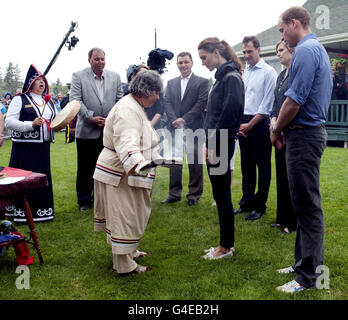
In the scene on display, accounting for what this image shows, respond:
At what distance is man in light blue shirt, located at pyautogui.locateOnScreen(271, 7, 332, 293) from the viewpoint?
282cm

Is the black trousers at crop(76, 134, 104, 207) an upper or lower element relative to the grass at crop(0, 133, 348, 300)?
upper

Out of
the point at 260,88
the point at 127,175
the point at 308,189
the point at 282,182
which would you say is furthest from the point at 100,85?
the point at 308,189

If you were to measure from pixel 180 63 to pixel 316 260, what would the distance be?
4014 mm

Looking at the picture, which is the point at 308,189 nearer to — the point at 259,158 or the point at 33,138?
the point at 259,158

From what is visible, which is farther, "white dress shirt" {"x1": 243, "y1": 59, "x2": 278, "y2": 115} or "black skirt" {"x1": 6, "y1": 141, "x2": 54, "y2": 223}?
"black skirt" {"x1": 6, "y1": 141, "x2": 54, "y2": 223}

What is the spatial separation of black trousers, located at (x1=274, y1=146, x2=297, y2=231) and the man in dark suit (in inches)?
65.6

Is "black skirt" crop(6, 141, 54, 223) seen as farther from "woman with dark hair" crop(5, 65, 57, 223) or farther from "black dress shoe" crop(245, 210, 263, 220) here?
"black dress shoe" crop(245, 210, 263, 220)

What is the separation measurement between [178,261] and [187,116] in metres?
2.69

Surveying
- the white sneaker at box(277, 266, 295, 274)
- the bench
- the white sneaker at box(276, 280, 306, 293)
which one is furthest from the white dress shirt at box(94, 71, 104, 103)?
the bench

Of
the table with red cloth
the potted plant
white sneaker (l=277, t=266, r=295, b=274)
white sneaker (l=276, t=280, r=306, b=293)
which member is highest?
the potted plant

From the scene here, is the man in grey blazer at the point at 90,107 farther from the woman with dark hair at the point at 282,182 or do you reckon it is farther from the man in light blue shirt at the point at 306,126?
the man in light blue shirt at the point at 306,126

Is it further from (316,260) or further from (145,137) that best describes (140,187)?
(316,260)

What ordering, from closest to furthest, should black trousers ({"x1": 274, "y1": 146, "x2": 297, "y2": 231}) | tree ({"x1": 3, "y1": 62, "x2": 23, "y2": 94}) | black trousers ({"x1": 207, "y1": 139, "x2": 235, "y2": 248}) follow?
1. black trousers ({"x1": 207, "y1": 139, "x2": 235, "y2": 248})
2. black trousers ({"x1": 274, "y1": 146, "x2": 297, "y2": 231})
3. tree ({"x1": 3, "y1": 62, "x2": 23, "y2": 94})

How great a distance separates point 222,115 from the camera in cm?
359
